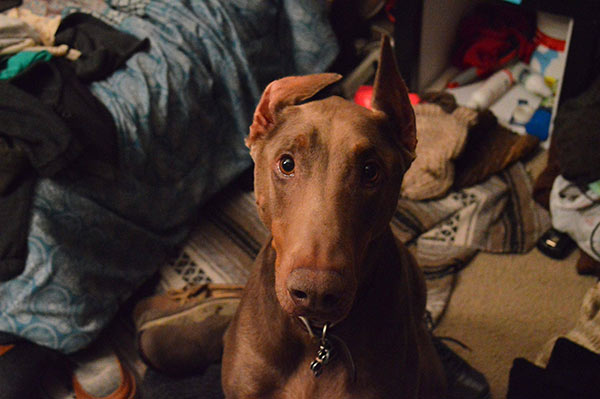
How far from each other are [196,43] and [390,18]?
1176 millimetres

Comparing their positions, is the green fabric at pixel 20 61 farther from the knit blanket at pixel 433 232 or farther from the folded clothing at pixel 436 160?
the folded clothing at pixel 436 160

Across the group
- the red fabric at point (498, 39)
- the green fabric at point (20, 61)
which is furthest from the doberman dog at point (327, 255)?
the red fabric at point (498, 39)

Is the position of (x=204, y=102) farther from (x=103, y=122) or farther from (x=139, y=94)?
(x=103, y=122)

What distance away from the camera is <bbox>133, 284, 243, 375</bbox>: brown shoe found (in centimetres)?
166

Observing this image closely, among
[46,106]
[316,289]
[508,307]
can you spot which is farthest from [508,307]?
[46,106]

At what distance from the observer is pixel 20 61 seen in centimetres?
171

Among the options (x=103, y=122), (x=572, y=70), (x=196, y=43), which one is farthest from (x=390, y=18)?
(x=103, y=122)

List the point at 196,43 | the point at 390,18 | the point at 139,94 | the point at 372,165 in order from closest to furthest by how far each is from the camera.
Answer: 1. the point at 372,165
2. the point at 139,94
3. the point at 196,43
4. the point at 390,18

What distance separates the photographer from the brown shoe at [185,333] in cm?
166

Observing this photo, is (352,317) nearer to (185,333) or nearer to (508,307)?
(185,333)

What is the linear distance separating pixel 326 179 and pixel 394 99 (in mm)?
187

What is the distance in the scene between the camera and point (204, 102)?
2.08 meters

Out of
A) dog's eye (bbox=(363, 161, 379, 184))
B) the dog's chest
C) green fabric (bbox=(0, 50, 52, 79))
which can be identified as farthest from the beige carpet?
green fabric (bbox=(0, 50, 52, 79))

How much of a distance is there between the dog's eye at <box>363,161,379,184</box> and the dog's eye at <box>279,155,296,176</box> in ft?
0.37
